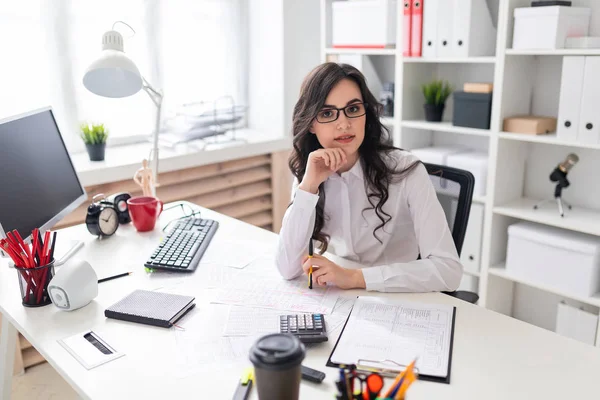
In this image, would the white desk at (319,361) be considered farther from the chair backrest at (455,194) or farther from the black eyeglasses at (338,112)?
the black eyeglasses at (338,112)

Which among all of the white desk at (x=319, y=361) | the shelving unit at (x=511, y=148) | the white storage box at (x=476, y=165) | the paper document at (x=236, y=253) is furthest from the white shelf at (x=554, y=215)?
the paper document at (x=236, y=253)

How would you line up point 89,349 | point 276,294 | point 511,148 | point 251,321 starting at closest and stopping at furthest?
point 89,349 → point 251,321 → point 276,294 → point 511,148

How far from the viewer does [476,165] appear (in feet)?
8.55

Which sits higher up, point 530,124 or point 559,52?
point 559,52

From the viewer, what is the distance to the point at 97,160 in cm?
265

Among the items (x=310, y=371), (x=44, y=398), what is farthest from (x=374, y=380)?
(x=44, y=398)

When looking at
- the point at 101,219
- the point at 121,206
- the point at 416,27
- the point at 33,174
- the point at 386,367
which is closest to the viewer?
the point at 386,367

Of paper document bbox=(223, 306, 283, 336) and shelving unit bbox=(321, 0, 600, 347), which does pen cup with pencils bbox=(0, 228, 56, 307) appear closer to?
paper document bbox=(223, 306, 283, 336)

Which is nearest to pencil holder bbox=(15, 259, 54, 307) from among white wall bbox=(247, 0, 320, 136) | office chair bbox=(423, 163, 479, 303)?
office chair bbox=(423, 163, 479, 303)

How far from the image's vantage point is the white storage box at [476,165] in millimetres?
2605

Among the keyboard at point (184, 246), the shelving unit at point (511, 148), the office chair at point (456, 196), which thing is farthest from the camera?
the shelving unit at point (511, 148)

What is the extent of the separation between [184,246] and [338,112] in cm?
63

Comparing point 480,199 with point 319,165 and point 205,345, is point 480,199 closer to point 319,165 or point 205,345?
point 319,165

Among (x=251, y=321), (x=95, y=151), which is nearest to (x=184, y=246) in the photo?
(x=251, y=321)
